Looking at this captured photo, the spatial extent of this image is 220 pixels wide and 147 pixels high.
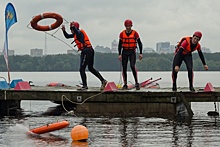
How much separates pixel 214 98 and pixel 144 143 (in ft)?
13.9

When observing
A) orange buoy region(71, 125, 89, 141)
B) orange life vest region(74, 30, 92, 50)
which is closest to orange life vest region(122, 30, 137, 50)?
orange life vest region(74, 30, 92, 50)

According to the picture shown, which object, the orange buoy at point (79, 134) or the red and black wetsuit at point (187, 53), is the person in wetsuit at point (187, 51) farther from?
the orange buoy at point (79, 134)

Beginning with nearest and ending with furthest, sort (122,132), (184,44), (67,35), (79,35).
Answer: (122,132) < (184,44) < (79,35) < (67,35)

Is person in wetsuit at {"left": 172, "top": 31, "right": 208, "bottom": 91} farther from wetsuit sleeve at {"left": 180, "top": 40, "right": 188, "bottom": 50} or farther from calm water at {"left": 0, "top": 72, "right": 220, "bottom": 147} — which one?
calm water at {"left": 0, "top": 72, "right": 220, "bottom": 147}

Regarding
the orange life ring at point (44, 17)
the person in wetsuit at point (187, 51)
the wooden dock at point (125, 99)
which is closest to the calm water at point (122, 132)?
the wooden dock at point (125, 99)

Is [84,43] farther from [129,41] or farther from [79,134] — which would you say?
[79,134]

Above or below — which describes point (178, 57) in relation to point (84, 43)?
below

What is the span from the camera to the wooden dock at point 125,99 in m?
15.4

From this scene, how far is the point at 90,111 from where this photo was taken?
16.1 metres

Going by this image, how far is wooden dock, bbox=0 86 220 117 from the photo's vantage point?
606 inches

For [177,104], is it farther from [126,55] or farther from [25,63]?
[25,63]

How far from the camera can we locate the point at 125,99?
15695mm

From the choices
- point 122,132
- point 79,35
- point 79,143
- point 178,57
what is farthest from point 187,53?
point 79,143

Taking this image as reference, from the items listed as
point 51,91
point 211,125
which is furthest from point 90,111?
point 211,125
